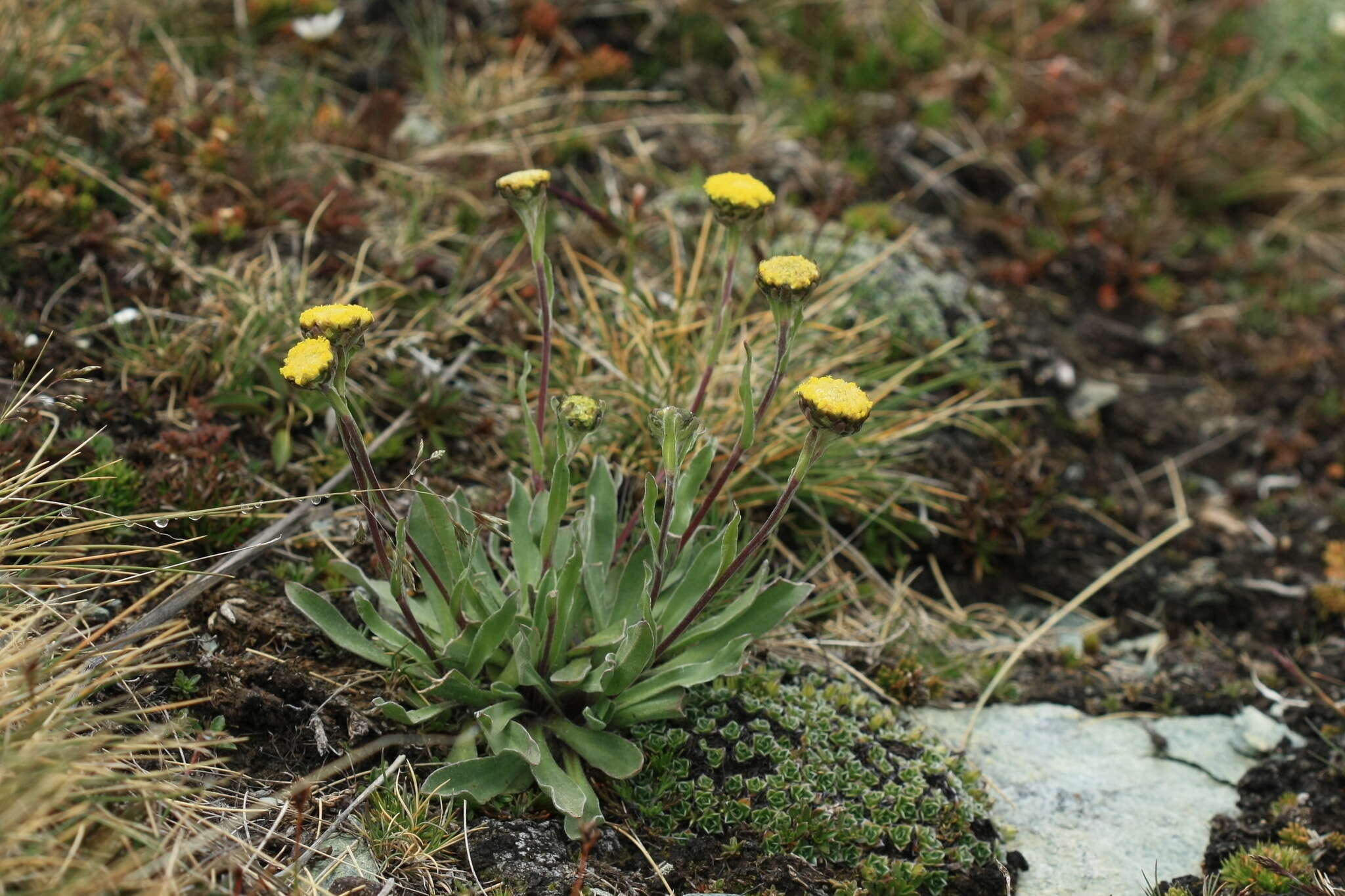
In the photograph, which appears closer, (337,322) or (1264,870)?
(337,322)

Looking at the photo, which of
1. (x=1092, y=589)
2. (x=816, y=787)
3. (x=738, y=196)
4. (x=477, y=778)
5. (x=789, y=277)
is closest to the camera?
(x=789, y=277)

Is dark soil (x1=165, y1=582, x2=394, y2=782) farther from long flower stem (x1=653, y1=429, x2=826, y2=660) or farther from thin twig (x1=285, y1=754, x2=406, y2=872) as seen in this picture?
long flower stem (x1=653, y1=429, x2=826, y2=660)

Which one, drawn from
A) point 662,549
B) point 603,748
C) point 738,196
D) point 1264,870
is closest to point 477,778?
point 603,748

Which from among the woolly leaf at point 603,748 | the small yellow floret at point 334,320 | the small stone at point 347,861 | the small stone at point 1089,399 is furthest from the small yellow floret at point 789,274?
the small stone at point 1089,399

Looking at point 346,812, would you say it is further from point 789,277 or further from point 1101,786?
point 1101,786

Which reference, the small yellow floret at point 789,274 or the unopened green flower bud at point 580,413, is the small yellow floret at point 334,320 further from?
the small yellow floret at point 789,274

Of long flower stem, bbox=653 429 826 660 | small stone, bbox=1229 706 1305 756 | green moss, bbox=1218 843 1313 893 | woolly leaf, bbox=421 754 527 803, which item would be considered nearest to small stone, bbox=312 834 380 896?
woolly leaf, bbox=421 754 527 803
